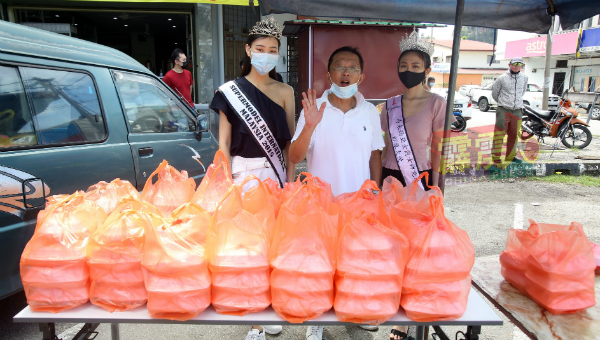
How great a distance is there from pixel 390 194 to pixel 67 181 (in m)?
2.26

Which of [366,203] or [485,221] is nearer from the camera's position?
[366,203]

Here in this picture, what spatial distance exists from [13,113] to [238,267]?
2084mm

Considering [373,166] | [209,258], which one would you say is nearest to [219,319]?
[209,258]

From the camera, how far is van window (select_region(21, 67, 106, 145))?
104 inches

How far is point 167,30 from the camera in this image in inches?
526

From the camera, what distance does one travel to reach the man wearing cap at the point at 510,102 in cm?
793

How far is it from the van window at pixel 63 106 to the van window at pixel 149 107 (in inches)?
12.1

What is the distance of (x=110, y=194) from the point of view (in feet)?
6.72

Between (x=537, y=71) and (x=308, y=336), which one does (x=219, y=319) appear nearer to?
(x=308, y=336)

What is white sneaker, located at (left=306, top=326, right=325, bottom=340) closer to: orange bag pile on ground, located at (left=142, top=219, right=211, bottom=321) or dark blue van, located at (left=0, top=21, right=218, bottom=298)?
orange bag pile on ground, located at (left=142, top=219, right=211, bottom=321)

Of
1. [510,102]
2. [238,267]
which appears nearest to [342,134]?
[238,267]

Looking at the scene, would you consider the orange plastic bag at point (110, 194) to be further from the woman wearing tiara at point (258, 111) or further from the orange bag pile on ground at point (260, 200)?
the woman wearing tiara at point (258, 111)

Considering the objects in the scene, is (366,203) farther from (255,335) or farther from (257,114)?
(255,335)

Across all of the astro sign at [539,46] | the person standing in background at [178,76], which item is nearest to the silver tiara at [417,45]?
the person standing in background at [178,76]
